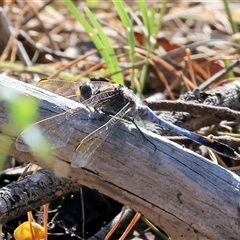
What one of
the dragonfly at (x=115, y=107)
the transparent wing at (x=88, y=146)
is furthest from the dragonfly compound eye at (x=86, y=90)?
the transparent wing at (x=88, y=146)

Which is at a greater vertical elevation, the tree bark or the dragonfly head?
the dragonfly head

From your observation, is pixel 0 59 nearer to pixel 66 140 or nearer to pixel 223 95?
pixel 223 95

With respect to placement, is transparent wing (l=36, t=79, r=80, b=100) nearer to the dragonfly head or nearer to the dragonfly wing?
the dragonfly head

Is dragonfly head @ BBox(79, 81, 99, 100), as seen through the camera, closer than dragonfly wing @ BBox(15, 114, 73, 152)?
No

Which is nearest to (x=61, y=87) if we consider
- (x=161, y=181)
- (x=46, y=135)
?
(x=46, y=135)

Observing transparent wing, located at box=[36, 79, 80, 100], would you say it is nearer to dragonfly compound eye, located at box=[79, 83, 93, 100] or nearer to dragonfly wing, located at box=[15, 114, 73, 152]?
dragonfly compound eye, located at box=[79, 83, 93, 100]

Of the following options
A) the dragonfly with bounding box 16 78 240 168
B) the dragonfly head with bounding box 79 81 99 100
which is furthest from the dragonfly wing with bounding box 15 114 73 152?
the dragonfly head with bounding box 79 81 99 100

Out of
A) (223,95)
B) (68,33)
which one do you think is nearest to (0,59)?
(68,33)

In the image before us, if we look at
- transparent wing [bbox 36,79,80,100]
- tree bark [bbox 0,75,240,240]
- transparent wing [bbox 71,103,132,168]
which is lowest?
tree bark [bbox 0,75,240,240]
